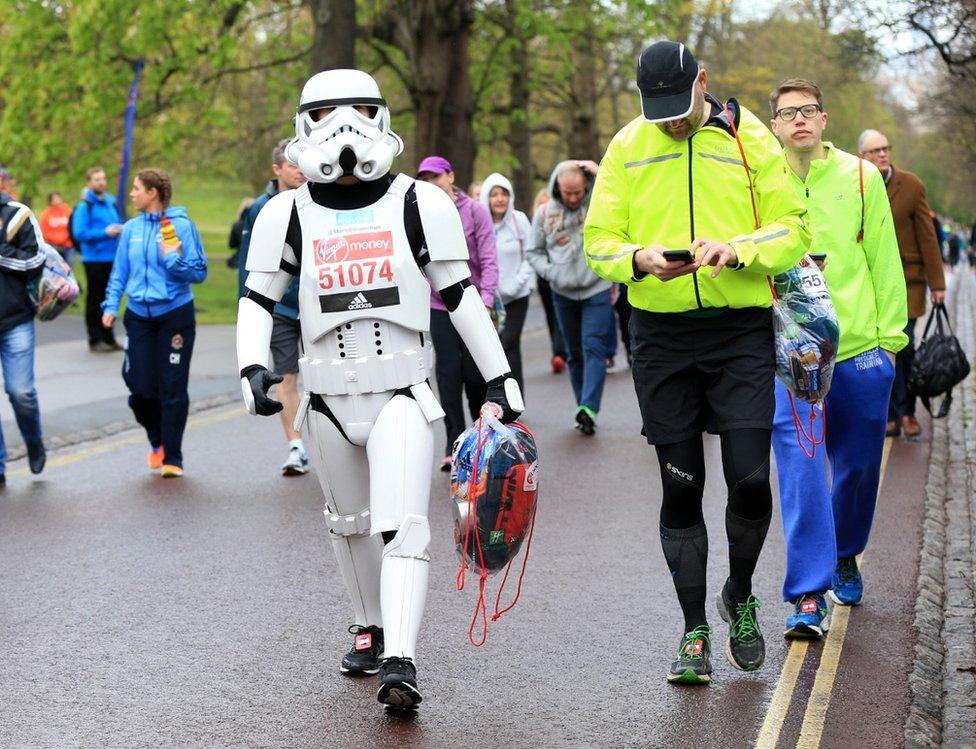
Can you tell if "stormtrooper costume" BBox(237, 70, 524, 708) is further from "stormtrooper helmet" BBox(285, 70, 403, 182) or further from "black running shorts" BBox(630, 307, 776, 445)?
"black running shorts" BBox(630, 307, 776, 445)

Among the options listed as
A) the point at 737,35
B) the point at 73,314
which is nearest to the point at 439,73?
the point at 73,314

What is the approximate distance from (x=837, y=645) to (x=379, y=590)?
165 cm

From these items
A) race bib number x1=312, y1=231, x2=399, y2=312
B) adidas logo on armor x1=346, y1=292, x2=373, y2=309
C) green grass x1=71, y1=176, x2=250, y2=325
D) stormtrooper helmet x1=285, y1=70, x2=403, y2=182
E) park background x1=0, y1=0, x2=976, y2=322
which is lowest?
green grass x1=71, y1=176, x2=250, y2=325

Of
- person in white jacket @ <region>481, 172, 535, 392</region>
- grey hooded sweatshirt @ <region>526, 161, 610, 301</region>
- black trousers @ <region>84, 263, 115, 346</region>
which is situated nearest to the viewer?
grey hooded sweatshirt @ <region>526, 161, 610, 301</region>

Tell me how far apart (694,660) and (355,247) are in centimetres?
174

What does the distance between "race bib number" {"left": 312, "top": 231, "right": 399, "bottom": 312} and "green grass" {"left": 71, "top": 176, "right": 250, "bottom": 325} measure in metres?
17.6

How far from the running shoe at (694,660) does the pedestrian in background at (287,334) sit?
4096 mm

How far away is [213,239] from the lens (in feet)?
200

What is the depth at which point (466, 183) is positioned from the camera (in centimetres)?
2261

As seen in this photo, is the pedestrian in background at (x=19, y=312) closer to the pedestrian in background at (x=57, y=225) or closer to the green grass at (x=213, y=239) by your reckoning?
the green grass at (x=213, y=239)

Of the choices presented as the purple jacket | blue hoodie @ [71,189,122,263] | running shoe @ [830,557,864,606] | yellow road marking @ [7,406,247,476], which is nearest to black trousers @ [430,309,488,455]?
the purple jacket

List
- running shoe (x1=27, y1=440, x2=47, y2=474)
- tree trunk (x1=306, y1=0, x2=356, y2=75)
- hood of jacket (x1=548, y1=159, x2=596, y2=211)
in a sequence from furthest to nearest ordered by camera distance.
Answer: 1. tree trunk (x1=306, y1=0, x2=356, y2=75)
2. hood of jacket (x1=548, y1=159, x2=596, y2=211)
3. running shoe (x1=27, y1=440, x2=47, y2=474)

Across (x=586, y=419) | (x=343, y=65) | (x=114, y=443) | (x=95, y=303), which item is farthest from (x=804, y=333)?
(x=343, y=65)

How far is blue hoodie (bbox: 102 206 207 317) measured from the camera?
9.47m
